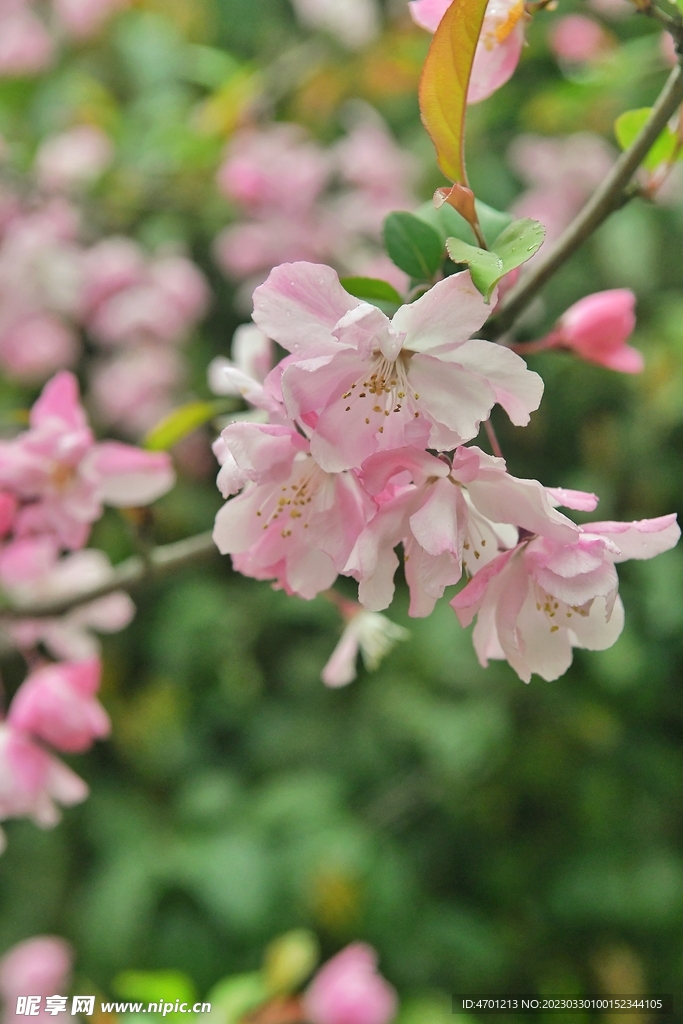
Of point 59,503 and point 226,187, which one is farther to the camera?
point 226,187

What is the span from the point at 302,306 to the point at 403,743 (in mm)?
1108

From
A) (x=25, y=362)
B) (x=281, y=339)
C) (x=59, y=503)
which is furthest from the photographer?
(x=25, y=362)

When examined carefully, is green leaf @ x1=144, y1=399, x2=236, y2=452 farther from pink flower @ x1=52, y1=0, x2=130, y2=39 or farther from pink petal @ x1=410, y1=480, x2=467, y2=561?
pink flower @ x1=52, y1=0, x2=130, y2=39

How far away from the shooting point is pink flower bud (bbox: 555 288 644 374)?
1.75 feet

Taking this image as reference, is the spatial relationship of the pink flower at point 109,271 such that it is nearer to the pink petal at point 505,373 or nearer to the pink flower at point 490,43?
the pink flower at point 490,43

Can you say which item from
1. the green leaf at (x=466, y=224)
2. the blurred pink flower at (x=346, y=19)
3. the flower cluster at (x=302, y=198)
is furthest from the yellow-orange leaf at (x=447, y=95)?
the blurred pink flower at (x=346, y=19)

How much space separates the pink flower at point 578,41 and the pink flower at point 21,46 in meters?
0.95

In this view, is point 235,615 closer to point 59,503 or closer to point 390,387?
point 59,503

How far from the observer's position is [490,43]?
433 mm

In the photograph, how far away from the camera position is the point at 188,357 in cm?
157

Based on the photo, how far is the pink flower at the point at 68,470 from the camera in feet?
1.94

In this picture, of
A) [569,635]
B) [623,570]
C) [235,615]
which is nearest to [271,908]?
[235,615]

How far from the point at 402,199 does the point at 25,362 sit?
690 millimetres

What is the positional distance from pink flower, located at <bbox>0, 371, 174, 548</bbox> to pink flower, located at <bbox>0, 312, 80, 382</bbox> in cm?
89
